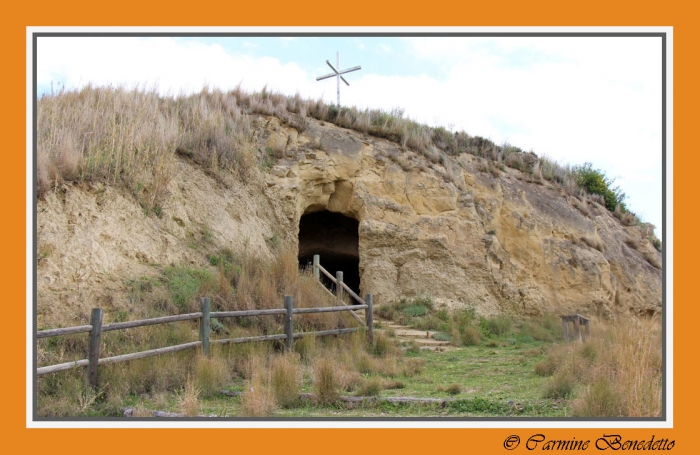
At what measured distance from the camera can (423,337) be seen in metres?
13.9

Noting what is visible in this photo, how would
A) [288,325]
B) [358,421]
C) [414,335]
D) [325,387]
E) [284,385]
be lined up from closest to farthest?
[358,421] < [325,387] < [284,385] < [288,325] < [414,335]

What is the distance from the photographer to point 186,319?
9469 mm

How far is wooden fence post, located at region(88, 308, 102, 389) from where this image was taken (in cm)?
762

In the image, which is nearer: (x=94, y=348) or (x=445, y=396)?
(x=94, y=348)

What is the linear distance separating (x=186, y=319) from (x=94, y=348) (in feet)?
6.39

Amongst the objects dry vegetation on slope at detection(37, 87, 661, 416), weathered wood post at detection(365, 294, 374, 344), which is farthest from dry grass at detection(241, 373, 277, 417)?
weathered wood post at detection(365, 294, 374, 344)

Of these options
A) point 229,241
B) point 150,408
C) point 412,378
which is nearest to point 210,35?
point 150,408

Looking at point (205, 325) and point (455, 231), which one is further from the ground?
point (455, 231)

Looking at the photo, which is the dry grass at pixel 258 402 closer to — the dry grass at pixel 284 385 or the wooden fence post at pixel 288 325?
the dry grass at pixel 284 385

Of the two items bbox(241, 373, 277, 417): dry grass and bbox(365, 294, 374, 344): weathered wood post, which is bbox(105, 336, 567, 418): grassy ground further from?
bbox(365, 294, 374, 344): weathered wood post

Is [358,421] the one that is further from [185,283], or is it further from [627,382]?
[185,283]

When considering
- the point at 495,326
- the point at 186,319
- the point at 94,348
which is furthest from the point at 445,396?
the point at 495,326

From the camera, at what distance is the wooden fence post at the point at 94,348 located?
762cm

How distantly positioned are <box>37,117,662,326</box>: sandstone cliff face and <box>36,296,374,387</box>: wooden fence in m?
2.40
